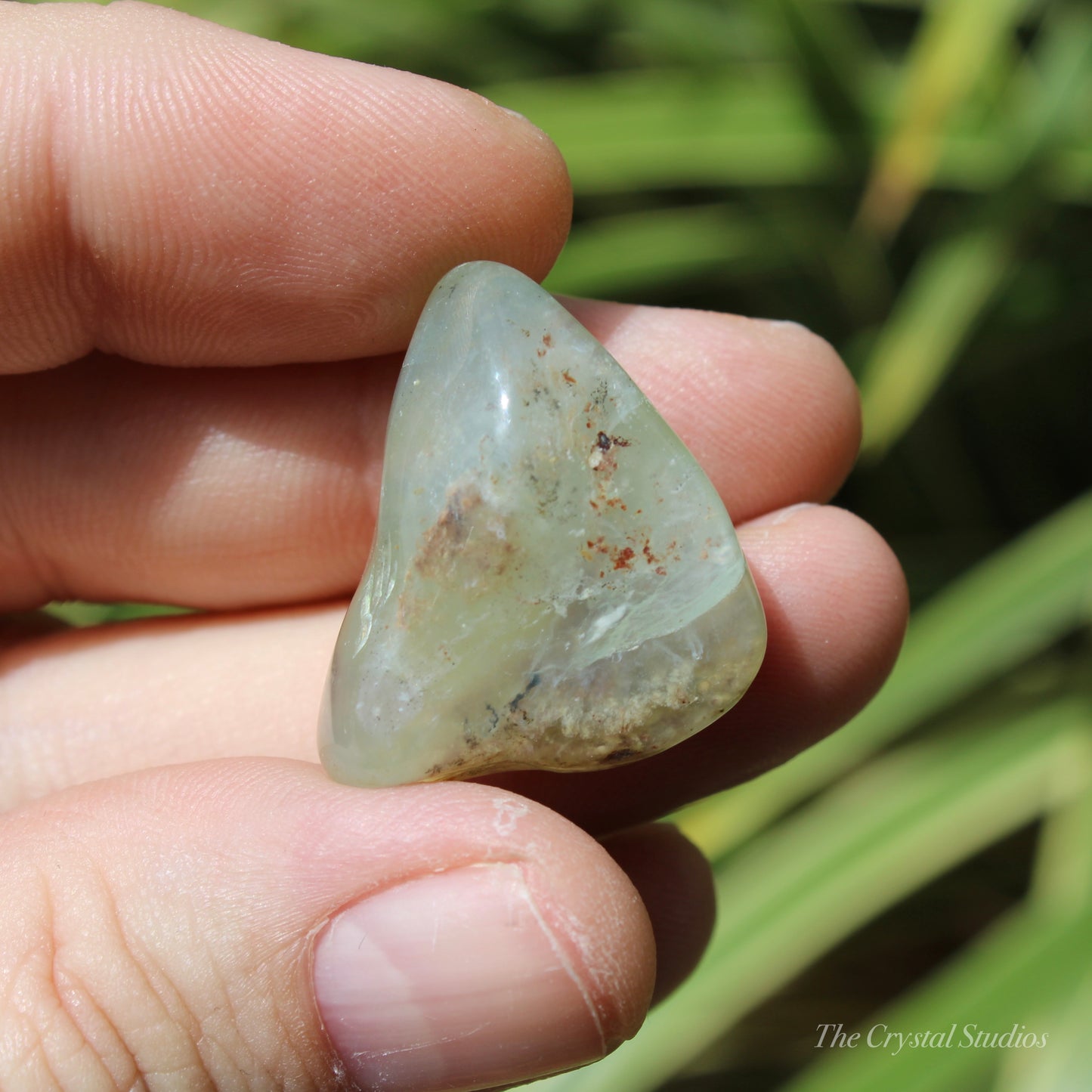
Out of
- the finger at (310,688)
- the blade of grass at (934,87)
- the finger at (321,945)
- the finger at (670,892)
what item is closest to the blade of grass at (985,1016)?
the finger at (670,892)

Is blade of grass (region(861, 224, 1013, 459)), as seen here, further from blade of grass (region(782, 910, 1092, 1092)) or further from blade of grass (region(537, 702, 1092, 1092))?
blade of grass (region(782, 910, 1092, 1092))

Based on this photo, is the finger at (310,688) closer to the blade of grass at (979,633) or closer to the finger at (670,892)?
the finger at (670,892)

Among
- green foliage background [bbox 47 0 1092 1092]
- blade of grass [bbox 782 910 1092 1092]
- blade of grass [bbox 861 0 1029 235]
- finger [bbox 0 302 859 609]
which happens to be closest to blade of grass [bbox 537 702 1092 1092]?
green foliage background [bbox 47 0 1092 1092]

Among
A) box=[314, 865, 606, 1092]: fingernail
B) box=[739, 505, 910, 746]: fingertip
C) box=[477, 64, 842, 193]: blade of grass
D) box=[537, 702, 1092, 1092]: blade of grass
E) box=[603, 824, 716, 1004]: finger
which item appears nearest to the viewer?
box=[314, 865, 606, 1092]: fingernail

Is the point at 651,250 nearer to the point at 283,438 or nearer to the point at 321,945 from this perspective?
the point at 283,438

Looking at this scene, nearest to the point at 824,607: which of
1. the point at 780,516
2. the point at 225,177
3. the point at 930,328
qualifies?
the point at 780,516

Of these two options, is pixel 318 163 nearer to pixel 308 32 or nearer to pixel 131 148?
pixel 131 148

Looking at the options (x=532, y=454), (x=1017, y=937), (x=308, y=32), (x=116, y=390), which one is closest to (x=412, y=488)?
(x=532, y=454)
